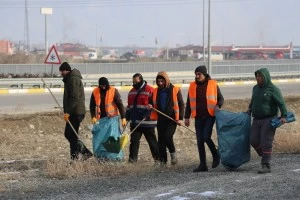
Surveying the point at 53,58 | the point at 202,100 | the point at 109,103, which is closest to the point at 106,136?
the point at 109,103

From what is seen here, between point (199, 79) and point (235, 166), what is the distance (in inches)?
56.8

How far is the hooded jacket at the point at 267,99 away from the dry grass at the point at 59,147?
1902 millimetres

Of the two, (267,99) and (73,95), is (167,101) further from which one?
(267,99)

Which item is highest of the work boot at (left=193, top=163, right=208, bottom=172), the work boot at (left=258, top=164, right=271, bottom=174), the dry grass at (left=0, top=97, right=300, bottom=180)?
the work boot at (left=258, top=164, right=271, bottom=174)

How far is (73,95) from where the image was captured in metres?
10.9

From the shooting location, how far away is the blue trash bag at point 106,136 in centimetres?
1088

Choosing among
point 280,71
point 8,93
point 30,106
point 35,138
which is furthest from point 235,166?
point 280,71

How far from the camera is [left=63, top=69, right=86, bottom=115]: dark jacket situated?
35.7 feet

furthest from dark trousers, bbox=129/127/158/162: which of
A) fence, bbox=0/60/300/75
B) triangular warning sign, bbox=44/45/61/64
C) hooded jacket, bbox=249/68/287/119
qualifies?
fence, bbox=0/60/300/75

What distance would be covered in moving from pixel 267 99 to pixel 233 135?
0.90m

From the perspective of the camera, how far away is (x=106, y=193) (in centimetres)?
803

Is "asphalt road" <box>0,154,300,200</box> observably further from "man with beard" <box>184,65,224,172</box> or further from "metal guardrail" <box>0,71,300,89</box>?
"metal guardrail" <box>0,71,300,89</box>

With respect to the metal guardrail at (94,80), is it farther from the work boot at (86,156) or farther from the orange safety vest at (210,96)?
the orange safety vest at (210,96)

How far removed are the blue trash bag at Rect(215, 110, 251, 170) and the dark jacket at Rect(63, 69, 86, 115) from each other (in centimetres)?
250
